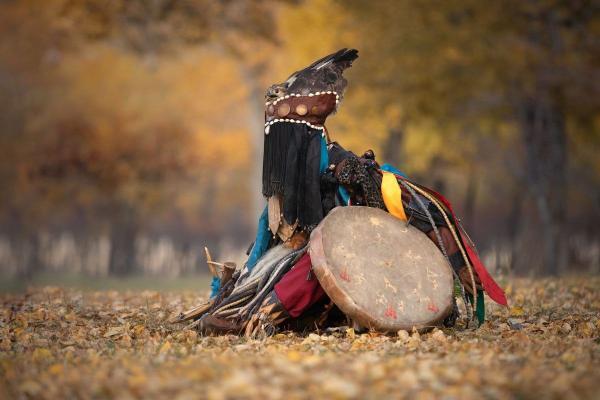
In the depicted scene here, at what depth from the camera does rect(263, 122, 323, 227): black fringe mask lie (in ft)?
23.1

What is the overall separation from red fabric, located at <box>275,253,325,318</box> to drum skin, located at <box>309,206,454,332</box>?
0.28 meters

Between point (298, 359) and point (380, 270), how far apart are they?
143cm

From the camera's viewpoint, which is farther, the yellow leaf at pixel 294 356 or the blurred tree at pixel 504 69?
the blurred tree at pixel 504 69

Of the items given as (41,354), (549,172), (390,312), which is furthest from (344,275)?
(549,172)

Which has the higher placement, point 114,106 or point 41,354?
point 114,106

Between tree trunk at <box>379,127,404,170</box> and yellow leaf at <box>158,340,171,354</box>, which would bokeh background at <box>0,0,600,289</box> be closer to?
tree trunk at <box>379,127,404,170</box>

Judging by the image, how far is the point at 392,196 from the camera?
7.13m

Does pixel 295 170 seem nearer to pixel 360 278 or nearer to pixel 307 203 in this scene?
pixel 307 203

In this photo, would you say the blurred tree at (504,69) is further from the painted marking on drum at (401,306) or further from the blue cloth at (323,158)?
the painted marking on drum at (401,306)

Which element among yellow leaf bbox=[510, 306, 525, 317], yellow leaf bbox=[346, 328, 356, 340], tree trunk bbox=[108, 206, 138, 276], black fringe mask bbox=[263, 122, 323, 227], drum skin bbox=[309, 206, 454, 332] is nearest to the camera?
drum skin bbox=[309, 206, 454, 332]

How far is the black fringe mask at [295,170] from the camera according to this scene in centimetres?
704

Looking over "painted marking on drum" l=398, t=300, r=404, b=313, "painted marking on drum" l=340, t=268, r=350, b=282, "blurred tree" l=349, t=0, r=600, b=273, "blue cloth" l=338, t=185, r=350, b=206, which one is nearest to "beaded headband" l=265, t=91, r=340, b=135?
"blue cloth" l=338, t=185, r=350, b=206

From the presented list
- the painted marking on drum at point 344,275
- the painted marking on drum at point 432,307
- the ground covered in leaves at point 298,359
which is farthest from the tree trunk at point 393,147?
the painted marking on drum at point 344,275

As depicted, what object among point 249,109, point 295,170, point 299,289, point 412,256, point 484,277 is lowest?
point 299,289
